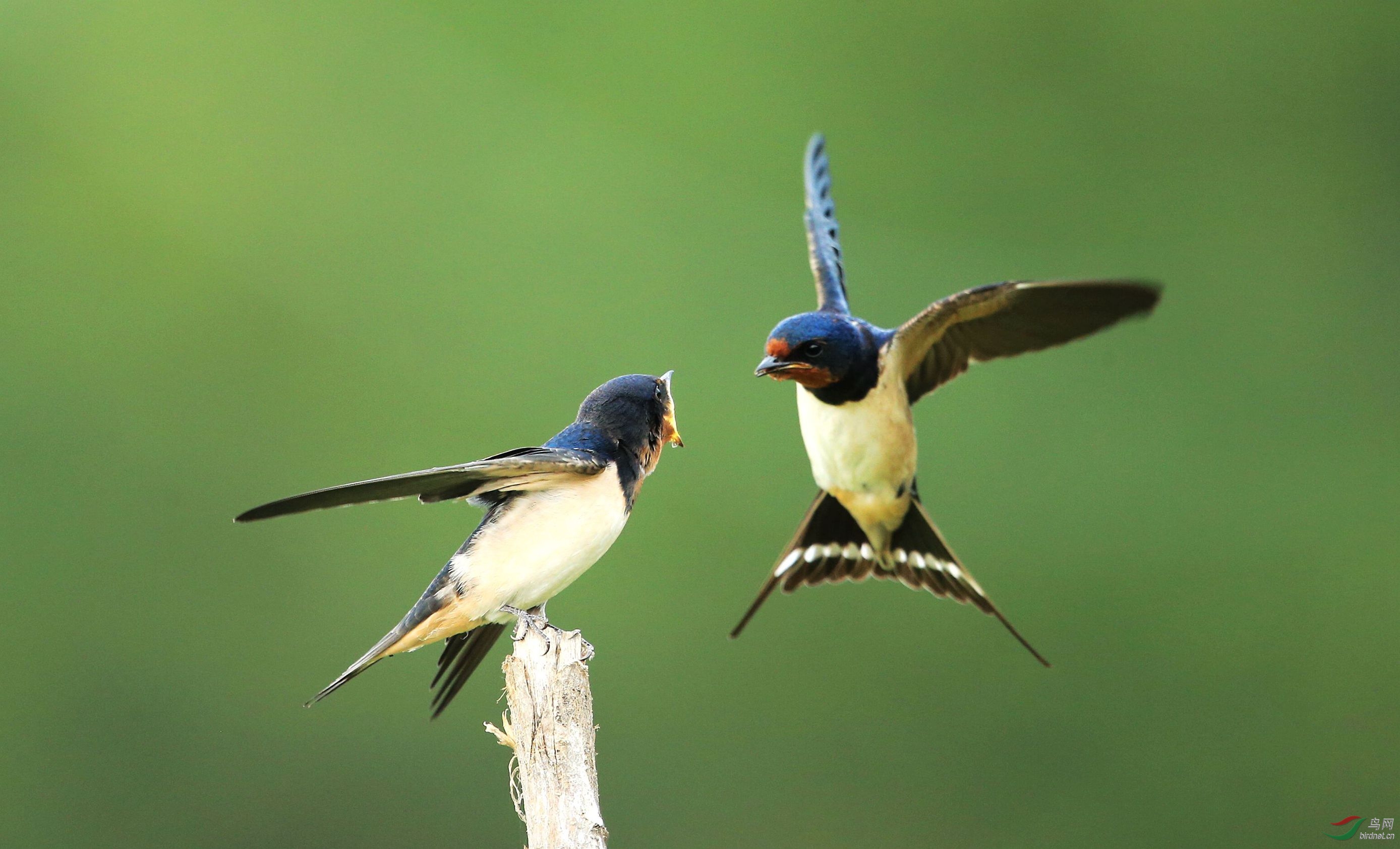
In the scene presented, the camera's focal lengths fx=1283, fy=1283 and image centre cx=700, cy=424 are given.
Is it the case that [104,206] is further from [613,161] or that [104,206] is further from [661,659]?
[661,659]

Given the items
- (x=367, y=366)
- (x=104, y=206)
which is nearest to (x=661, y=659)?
(x=367, y=366)

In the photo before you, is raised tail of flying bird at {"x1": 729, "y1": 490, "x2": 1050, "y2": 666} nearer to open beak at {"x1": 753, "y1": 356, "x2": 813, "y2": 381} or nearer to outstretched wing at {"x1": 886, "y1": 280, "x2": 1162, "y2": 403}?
outstretched wing at {"x1": 886, "y1": 280, "x2": 1162, "y2": 403}

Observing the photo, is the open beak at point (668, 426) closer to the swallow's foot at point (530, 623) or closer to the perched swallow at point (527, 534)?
the perched swallow at point (527, 534)

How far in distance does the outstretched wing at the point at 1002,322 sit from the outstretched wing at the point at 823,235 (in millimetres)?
343

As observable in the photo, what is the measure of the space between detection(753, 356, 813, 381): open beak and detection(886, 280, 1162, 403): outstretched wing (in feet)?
0.85

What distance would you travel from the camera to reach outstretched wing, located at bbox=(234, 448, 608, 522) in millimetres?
1813

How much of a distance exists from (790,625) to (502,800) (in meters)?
1.69

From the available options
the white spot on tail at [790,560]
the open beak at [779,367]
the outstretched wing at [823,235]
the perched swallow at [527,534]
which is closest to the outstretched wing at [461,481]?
the perched swallow at [527,534]

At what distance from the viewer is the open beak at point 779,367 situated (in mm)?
2639

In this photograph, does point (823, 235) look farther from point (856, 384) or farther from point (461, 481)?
point (461, 481)

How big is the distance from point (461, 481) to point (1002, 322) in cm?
127

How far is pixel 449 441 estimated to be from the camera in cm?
673

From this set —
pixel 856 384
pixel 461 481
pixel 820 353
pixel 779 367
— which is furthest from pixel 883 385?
pixel 461 481

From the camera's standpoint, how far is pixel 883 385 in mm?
2920
